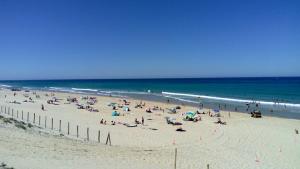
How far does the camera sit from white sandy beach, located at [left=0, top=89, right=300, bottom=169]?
669 inches

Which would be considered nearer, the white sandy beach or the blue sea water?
the white sandy beach

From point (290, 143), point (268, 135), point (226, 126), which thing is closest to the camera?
point (290, 143)

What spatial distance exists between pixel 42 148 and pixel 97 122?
61.6 ft

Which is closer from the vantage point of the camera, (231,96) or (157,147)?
(157,147)

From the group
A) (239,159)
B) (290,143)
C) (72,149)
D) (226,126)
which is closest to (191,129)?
(226,126)

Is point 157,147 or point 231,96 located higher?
point 231,96

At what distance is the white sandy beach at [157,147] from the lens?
55.8ft

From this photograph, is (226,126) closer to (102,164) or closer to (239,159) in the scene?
(239,159)

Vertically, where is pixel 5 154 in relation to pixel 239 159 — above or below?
above

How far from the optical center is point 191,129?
3394 centimetres

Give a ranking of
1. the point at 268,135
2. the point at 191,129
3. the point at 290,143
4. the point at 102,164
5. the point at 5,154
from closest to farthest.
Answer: the point at 5,154 < the point at 102,164 < the point at 290,143 < the point at 268,135 < the point at 191,129

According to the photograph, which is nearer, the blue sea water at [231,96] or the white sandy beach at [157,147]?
the white sandy beach at [157,147]

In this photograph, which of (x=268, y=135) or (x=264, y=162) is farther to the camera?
(x=268, y=135)

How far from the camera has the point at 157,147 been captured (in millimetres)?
24250
